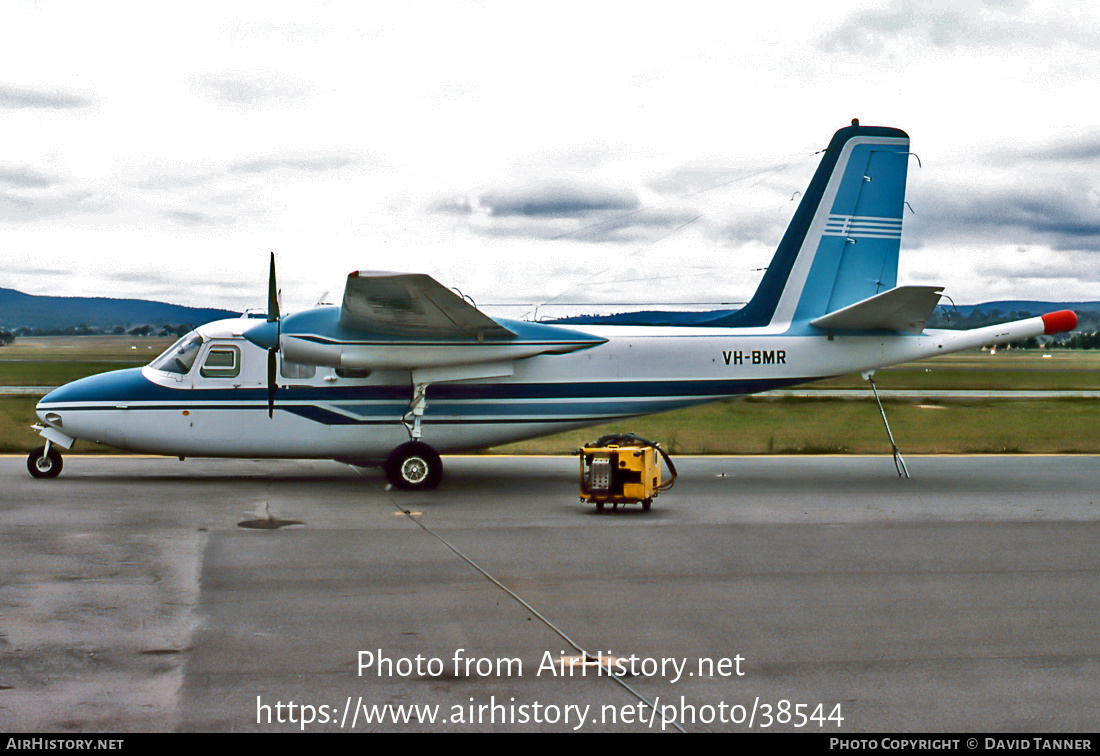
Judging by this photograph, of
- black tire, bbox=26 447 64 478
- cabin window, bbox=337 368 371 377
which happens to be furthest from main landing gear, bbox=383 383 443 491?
black tire, bbox=26 447 64 478

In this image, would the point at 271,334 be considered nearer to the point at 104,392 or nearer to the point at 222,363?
the point at 222,363

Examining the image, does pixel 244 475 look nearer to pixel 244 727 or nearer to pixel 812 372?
pixel 812 372

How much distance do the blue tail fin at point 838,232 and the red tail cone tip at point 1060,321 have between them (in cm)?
299

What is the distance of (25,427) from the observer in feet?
82.5

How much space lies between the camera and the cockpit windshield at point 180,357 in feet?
50.8

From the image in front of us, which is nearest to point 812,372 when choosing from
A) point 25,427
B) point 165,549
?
point 165,549

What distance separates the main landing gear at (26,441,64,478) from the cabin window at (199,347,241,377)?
280 cm

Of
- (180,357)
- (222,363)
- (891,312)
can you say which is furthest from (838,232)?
(180,357)

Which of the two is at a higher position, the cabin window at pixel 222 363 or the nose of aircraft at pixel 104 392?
the cabin window at pixel 222 363

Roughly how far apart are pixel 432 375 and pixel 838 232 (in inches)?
311

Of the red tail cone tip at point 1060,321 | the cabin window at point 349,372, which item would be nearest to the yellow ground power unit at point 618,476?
the cabin window at point 349,372

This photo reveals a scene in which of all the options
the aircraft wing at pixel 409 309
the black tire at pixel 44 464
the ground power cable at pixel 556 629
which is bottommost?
the ground power cable at pixel 556 629

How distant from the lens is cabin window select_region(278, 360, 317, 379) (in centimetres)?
1542

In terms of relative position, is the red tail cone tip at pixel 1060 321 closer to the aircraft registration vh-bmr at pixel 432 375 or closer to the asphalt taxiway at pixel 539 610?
the aircraft registration vh-bmr at pixel 432 375
